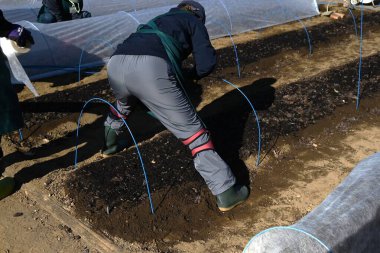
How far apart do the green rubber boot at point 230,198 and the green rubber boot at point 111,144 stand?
138 cm

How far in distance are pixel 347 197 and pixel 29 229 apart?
2.55 metres

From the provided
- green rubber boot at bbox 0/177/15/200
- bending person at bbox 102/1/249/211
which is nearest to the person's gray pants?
bending person at bbox 102/1/249/211

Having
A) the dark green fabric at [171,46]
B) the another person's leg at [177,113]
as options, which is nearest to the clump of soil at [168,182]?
the another person's leg at [177,113]

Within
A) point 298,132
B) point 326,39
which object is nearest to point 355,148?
point 298,132

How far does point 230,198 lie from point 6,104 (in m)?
2.08

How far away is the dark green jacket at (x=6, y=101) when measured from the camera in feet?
13.5

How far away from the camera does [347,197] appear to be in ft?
9.64

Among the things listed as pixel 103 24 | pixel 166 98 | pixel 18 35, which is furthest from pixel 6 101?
pixel 103 24

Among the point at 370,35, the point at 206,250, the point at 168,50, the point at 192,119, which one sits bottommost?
the point at 370,35

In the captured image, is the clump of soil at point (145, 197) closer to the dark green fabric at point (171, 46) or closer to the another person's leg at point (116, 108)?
the another person's leg at point (116, 108)

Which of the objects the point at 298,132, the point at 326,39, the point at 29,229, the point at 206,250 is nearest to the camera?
the point at 206,250

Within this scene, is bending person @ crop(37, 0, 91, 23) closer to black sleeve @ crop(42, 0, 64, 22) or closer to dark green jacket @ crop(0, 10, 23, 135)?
black sleeve @ crop(42, 0, 64, 22)

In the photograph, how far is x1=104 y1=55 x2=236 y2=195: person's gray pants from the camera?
3967 mm

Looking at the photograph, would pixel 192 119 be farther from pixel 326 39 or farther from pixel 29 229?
pixel 326 39
